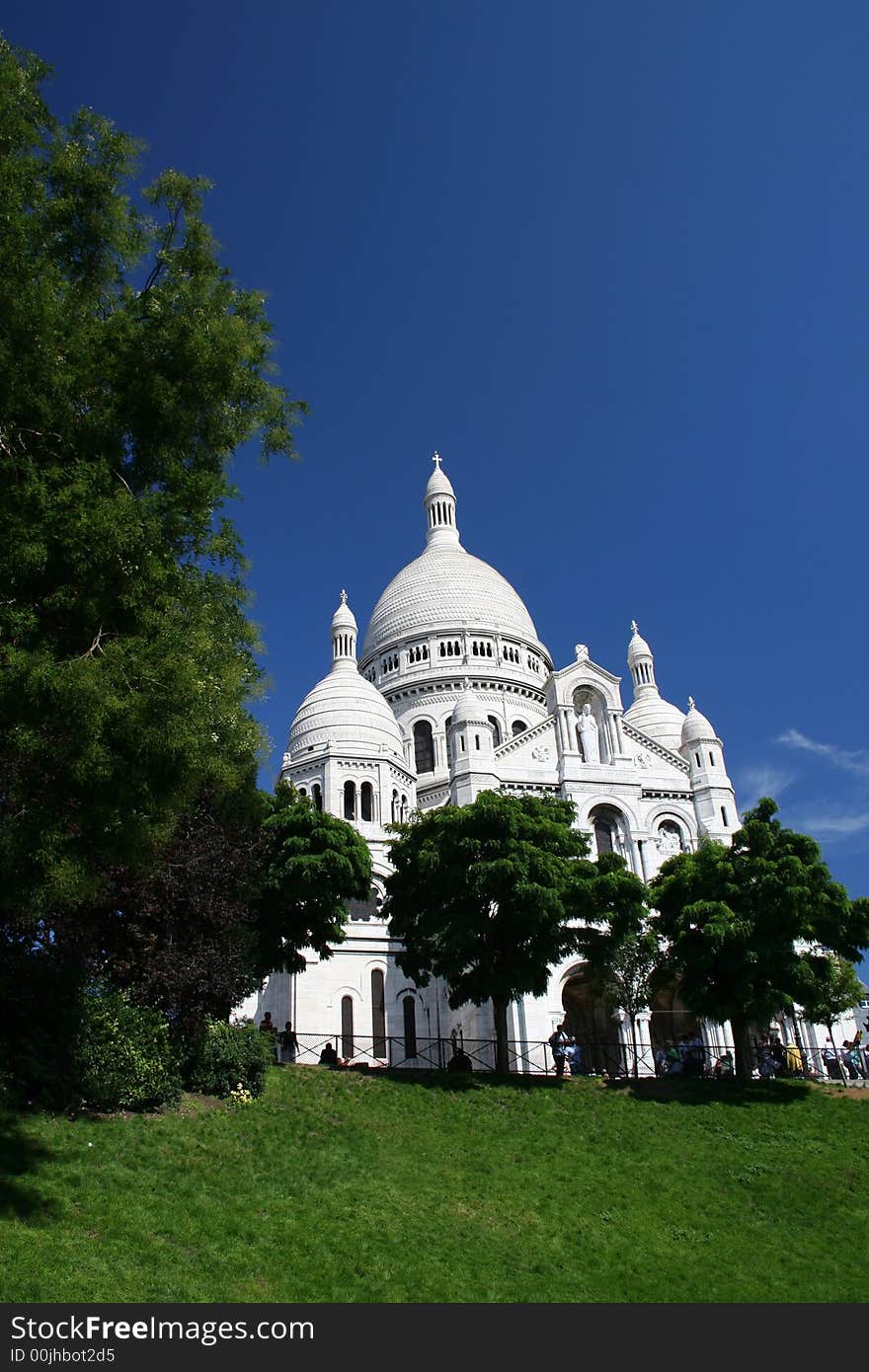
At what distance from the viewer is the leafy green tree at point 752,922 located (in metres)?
29.2

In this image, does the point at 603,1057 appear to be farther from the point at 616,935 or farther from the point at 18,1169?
the point at 18,1169

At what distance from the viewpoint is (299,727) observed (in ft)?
162

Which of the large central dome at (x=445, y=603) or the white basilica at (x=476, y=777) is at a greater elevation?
the large central dome at (x=445, y=603)

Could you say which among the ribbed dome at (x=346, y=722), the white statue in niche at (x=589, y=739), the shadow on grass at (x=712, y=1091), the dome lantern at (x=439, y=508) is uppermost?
the dome lantern at (x=439, y=508)

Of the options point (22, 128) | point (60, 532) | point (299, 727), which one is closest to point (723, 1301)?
point (60, 532)

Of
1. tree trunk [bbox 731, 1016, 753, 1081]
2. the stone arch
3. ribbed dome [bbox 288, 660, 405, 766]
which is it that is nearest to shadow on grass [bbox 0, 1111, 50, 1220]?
tree trunk [bbox 731, 1016, 753, 1081]

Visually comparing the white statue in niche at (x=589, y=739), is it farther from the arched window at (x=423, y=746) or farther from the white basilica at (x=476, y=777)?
the arched window at (x=423, y=746)

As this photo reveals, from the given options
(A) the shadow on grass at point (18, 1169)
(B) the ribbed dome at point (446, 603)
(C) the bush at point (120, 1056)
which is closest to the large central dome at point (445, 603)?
(B) the ribbed dome at point (446, 603)

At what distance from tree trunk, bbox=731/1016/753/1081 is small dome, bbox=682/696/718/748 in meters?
17.8

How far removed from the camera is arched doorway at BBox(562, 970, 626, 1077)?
3881cm

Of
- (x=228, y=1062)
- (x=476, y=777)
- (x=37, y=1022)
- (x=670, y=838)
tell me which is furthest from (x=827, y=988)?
(x=37, y=1022)

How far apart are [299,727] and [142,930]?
2817 centimetres

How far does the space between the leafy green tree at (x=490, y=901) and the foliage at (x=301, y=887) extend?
207 centimetres
